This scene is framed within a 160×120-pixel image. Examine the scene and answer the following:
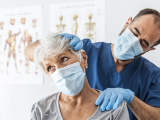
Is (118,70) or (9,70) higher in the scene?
(118,70)

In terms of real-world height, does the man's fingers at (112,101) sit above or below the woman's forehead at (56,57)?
below

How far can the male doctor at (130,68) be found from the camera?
34.7 inches

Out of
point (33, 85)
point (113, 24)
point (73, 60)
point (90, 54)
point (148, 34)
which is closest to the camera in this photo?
point (73, 60)

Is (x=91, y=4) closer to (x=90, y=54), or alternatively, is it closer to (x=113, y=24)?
(x=113, y=24)

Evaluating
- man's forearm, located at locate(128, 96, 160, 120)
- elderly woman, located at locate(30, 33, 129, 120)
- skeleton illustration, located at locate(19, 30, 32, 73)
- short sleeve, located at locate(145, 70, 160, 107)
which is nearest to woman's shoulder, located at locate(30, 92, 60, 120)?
elderly woman, located at locate(30, 33, 129, 120)

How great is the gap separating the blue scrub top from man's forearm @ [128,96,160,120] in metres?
0.13

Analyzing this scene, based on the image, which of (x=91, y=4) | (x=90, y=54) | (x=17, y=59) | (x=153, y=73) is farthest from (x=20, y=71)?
(x=153, y=73)

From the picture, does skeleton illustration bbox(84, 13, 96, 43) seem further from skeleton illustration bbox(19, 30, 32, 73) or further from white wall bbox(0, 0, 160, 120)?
skeleton illustration bbox(19, 30, 32, 73)

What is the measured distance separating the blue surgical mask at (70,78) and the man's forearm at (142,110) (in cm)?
39

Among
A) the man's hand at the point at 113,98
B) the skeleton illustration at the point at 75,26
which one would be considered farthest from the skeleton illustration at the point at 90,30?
the man's hand at the point at 113,98

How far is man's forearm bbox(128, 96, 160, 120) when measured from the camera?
88 cm

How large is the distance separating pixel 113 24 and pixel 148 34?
2.00 ft

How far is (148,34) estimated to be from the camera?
0.98m

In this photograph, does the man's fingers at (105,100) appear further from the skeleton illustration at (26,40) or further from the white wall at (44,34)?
the skeleton illustration at (26,40)
